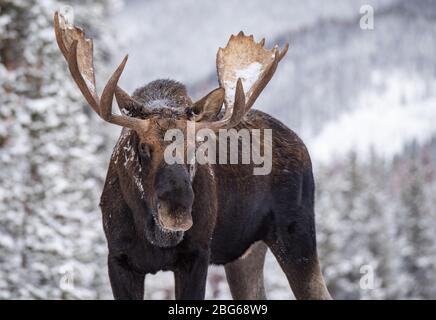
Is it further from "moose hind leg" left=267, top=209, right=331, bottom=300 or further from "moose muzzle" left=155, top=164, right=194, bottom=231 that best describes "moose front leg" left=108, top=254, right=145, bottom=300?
"moose hind leg" left=267, top=209, right=331, bottom=300

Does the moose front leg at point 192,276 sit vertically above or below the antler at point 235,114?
below

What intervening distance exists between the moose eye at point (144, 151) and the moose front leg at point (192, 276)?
78 centimetres

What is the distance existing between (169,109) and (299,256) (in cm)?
180

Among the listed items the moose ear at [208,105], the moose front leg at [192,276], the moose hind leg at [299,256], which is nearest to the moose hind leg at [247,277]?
the moose hind leg at [299,256]

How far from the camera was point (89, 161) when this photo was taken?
52.5 feet

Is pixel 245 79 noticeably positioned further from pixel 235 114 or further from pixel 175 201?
pixel 175 201

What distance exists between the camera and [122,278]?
480 cm

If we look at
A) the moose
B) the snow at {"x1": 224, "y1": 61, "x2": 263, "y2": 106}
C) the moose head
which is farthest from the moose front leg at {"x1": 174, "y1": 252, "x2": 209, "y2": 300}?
the snow at {"x1": 224, "y1": 61, "x2": 263, "y2": 106}

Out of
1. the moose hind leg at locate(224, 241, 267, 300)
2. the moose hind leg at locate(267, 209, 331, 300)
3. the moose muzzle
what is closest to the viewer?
the moose muzzle

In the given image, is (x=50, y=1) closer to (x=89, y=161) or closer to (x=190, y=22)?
(x=89, y=161)

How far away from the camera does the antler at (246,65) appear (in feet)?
16.6

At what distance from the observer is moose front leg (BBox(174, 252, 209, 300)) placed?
15.5 ft

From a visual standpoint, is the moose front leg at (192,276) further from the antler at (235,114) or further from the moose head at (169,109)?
the antler at (235,114)
